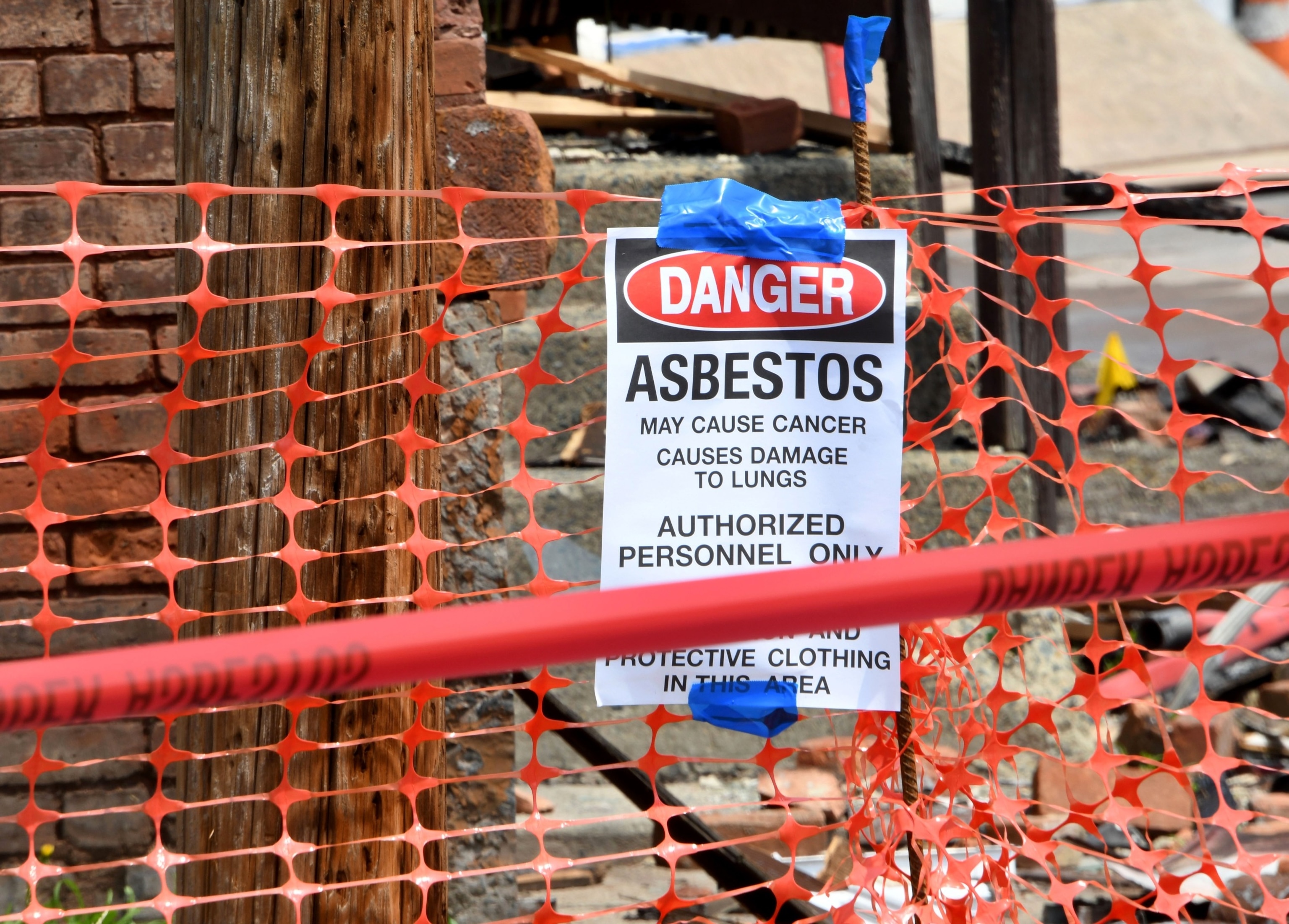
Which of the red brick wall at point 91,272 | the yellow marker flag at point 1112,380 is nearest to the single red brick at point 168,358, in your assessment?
the red brick wall at point 91,272

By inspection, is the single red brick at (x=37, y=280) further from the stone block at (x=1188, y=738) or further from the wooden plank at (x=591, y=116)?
the stone block at (x=1188, y=738)

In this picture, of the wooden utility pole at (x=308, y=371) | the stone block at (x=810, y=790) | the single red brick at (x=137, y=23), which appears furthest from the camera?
the stone block at (x=810, y=790)

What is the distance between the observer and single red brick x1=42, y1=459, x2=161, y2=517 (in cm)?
289

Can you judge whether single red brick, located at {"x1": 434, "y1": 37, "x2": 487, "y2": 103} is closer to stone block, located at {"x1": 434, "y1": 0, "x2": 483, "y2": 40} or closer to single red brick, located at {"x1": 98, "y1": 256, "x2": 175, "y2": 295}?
stone block, located at {"x1": 434, "y1": 0, "x2": 483, "y2": 40}

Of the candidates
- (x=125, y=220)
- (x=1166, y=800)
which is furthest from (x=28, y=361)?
(x=1166, y=800)

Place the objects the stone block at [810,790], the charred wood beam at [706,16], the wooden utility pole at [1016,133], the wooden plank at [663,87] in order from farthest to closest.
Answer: the wooden plank at [663,87] → the charred wood beam at [706,16] → the wooden utility pole at [1016,133] → the stone block at [810,790]

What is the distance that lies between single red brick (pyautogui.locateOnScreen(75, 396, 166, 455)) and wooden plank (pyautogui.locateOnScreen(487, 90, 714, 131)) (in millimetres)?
2363

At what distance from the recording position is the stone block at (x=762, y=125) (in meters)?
4.63

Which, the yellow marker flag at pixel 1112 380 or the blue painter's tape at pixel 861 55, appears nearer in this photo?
the blue painter's tape at pixel 861 55

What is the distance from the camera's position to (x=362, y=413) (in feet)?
5.55

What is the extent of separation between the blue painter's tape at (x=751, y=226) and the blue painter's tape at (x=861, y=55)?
161 millimetres

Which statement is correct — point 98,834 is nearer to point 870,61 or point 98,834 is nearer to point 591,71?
point 870,61

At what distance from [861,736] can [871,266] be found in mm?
699

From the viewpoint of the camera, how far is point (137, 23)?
2832mm
